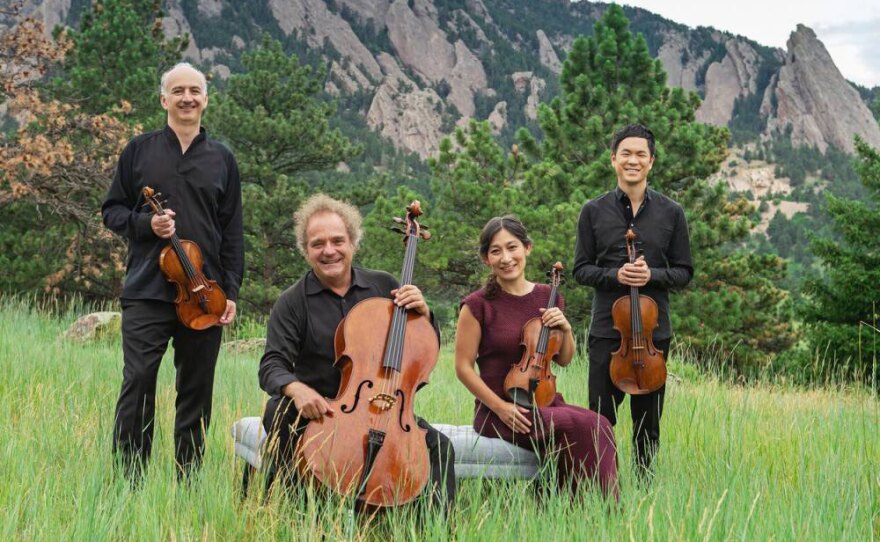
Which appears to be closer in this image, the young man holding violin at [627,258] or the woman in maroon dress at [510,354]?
the woman in maroon dress at [510,354]

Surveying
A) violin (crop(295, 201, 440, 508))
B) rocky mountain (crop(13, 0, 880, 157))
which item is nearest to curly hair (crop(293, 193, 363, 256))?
violin (crop(295, 201, 440, 508))

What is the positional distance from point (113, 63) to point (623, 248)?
16375mm

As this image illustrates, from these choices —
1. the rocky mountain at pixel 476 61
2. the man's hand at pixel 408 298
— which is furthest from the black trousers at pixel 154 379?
the rocky mountain at pixel 476 61

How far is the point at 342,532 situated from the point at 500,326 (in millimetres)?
1141

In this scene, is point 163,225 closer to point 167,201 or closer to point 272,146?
point 167,201

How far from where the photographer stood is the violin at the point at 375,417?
242 cm

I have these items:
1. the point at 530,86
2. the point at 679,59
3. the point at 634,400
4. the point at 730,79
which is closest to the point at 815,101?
the point at 730,79

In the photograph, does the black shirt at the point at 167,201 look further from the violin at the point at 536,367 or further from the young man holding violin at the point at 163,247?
the violin at the point at 536,367

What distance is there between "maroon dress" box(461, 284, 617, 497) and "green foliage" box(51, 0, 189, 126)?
1438cm

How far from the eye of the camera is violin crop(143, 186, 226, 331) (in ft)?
10.6

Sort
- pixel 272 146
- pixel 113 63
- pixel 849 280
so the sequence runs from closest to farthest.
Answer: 1. pixel 849 280
2. pixel 113 63
3. pixel 272 146

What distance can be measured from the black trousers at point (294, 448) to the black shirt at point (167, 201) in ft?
2.84

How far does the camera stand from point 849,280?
13.7m

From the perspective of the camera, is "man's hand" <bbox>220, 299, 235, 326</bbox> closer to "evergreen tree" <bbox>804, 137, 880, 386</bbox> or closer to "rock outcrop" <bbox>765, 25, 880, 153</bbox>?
"evergreen tree" <bbox>804, 137, 880, 386</bbox>
